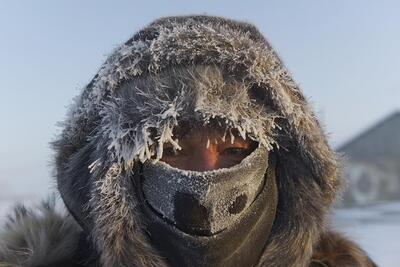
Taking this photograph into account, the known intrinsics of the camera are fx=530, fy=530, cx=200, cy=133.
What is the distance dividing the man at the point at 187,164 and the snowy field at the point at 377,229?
0.26m

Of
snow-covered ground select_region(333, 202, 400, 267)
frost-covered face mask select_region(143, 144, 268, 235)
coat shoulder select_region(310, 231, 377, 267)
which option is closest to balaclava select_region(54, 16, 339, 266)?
frost-covered face mask select_region(143, 144, 268, 235)

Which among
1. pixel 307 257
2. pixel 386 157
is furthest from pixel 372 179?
pixel 307 257

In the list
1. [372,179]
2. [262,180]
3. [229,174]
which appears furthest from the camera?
[372,179]

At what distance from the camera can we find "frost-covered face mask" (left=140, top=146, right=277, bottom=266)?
140 cm

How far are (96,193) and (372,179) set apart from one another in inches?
362

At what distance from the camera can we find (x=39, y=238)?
5.02 feet

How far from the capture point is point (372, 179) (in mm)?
9938

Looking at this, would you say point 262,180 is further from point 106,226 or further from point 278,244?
point 106,226

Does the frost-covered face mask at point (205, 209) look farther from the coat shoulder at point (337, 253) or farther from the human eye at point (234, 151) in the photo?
the coat shoulder at point (337, 253)

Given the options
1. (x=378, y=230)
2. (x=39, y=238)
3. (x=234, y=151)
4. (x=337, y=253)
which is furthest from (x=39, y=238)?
(x=378, y=230)

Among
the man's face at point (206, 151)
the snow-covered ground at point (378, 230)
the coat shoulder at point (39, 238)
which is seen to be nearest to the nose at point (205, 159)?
the man's face at point (206, 151)

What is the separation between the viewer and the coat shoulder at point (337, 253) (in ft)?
5.67

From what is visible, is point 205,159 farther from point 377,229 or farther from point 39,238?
point 377,229

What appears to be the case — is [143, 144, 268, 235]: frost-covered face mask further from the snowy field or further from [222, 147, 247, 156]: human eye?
the snowy field
